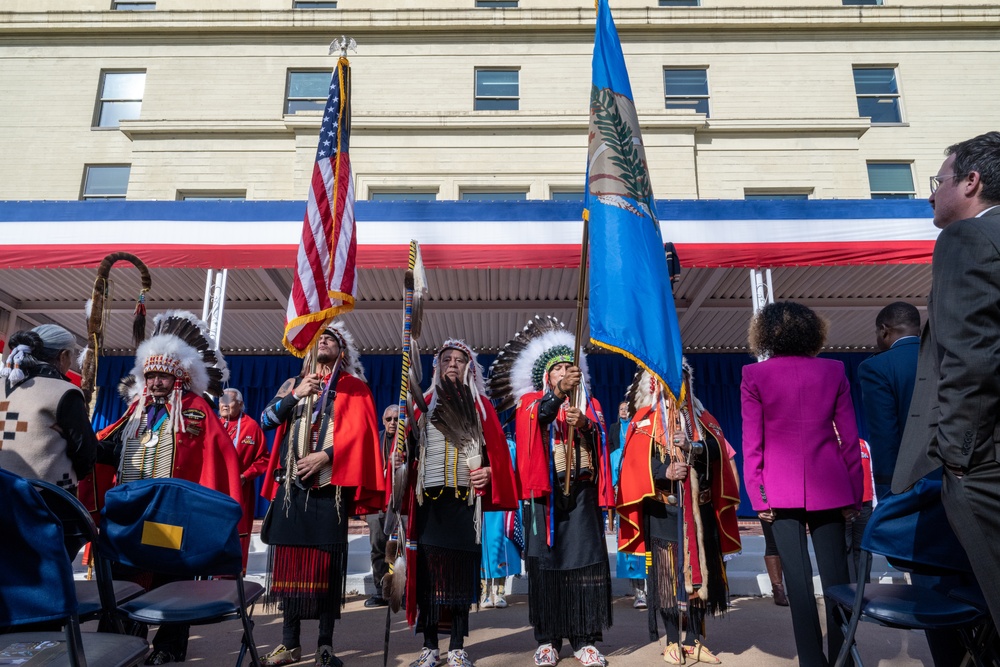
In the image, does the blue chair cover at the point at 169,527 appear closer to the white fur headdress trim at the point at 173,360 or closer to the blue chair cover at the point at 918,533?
the white fur headdress trim at the point at 173,360

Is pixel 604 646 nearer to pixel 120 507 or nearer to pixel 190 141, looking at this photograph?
pixel 120 507

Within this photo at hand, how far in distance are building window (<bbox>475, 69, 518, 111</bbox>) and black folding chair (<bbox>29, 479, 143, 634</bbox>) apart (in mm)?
14675

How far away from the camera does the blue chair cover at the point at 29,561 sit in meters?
1.94

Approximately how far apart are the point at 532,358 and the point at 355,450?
1460mm

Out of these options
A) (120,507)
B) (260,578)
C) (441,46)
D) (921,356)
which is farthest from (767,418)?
(441,46)

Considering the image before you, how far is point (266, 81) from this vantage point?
16.4 m

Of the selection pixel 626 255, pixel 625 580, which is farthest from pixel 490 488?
pixel 625 580

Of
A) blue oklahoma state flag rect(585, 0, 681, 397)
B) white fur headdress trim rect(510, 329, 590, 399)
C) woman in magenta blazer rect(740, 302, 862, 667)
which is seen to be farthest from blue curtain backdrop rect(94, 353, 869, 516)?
woman in magenta blazer rect(740, 302, 862, 667)

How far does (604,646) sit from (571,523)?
3.08 feet

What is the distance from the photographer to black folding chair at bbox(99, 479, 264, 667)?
8.68ft

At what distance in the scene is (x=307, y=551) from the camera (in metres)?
3.98

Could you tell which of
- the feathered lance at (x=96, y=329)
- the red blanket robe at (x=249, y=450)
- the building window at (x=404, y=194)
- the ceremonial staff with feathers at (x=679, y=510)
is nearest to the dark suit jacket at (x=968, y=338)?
the ceremonial staff with feathers at (x=679, y=510)

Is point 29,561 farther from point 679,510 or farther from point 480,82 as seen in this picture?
point 480,82

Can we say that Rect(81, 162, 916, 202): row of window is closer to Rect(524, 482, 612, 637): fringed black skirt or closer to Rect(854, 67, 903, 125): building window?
Rect(854, 67, 903, 125): building window
